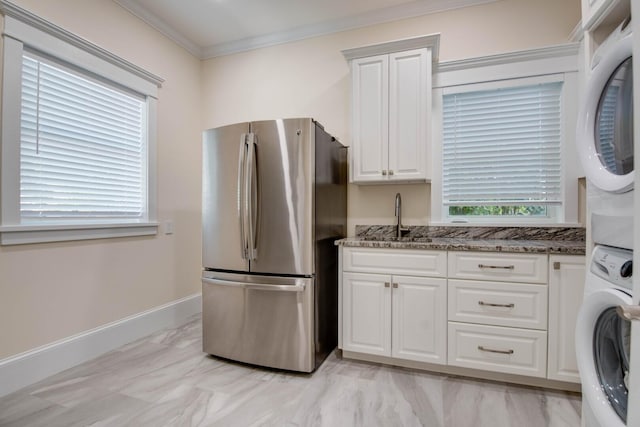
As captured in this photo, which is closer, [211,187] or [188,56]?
[211,187]

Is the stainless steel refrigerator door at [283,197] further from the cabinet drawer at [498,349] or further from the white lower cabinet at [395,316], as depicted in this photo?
the cabinet drawer at [498,349]

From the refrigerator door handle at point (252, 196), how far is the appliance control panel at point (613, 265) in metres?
1.73

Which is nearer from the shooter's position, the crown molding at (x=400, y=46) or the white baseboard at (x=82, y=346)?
the white baseboard at (x=82, y=346)

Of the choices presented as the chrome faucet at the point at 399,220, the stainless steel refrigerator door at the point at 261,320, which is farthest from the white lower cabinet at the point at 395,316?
the chrome faucet at the point at 399,220

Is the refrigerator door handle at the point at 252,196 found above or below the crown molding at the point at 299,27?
below

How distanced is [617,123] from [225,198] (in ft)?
6.70

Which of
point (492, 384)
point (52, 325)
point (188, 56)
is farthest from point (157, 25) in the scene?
point (492, 384)

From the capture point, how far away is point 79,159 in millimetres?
2193

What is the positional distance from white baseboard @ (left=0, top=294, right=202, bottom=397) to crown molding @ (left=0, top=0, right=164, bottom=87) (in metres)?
1.94

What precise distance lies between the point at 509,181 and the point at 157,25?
330cm

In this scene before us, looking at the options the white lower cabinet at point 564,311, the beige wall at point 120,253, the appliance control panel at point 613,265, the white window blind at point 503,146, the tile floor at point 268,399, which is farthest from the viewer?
the white window blind at point 503,146

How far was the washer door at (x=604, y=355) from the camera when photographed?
98 cm

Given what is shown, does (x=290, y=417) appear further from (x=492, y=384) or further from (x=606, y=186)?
(x=606, y=186)

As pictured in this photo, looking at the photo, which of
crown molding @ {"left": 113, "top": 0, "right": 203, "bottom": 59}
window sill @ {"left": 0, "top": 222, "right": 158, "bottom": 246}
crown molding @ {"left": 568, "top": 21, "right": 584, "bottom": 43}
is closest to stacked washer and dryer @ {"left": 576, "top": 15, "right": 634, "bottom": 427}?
crown molding @ {"left": 568, "top": 21, "right": 584, "bottom": 43}
